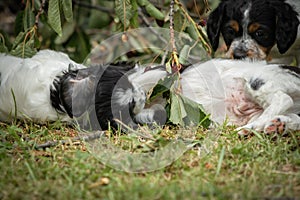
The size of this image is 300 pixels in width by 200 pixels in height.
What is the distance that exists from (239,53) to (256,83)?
743mm

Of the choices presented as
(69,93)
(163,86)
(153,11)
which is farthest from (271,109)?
(153,11)

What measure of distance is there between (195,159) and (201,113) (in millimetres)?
841

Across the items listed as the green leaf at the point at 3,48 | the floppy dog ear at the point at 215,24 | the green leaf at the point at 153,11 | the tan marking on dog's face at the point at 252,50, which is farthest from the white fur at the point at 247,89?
the green leaf at the point at 3,48

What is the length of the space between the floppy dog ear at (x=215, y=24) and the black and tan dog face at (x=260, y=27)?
138 millimetres

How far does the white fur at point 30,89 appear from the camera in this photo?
4.04m

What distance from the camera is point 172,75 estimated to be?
3869mm

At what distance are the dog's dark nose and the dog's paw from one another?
1062 millimetres

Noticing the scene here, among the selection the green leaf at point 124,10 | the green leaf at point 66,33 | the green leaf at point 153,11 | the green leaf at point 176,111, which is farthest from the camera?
the green leaf at point 66,33

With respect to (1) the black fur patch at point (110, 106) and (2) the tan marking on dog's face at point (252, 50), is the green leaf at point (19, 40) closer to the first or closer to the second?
(1) the black fur patch at point (110, 106)

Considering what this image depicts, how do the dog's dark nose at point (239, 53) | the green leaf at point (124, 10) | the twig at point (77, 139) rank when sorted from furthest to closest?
the green leaf at point (124, 10) → the dog's dark nose at point (239, 53) → the twig at point (77, 139)

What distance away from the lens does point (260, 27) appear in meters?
4.50

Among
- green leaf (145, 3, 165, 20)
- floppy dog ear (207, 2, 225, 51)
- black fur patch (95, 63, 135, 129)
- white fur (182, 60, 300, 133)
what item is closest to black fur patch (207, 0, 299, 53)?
floppy dog ear (207, 2, 225, 51)

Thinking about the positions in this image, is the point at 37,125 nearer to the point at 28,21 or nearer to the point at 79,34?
the point at 28,21

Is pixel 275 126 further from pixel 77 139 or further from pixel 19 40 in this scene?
pixel 19 40
